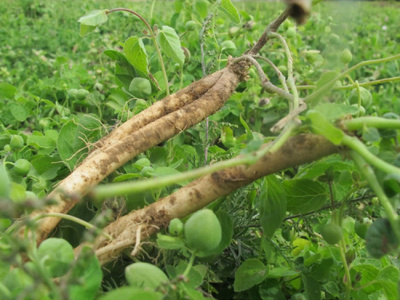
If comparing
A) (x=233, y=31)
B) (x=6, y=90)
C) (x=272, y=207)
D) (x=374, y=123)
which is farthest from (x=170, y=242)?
(x=233, y=31)

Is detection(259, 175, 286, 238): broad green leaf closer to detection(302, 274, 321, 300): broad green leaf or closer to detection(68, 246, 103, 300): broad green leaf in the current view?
detection(302, 274, 321, 300): broad green leaf

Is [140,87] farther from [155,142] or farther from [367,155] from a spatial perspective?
[367,155]

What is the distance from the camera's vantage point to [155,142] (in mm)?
802

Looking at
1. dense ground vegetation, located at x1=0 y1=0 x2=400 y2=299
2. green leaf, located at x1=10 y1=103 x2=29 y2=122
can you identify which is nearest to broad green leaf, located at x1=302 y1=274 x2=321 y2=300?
dense ground vegetation, located at x1=0 y1=0 x2=400 y2=299

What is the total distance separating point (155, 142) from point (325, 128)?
384mm

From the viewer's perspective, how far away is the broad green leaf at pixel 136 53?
86 cm

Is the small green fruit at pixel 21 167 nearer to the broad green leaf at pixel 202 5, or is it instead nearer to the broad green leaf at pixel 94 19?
the broad green leaf at pixel 94 19

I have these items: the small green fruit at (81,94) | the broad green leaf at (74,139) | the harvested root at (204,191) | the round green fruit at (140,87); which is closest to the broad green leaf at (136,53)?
the round green fruit at (140,87)

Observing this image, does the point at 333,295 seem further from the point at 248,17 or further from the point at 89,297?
the point at 248,17

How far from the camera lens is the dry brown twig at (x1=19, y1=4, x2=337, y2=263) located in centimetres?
55

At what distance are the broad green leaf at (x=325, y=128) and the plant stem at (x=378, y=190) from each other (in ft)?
0.12

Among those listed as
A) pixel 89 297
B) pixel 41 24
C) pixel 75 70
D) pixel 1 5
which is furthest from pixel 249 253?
pixel 1 5

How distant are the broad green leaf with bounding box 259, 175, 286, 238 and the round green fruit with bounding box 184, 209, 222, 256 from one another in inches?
4.9

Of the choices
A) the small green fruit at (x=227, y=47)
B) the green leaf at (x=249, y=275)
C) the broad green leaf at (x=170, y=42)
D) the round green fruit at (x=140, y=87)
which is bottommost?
the green leaf at (x=249, y=275)
